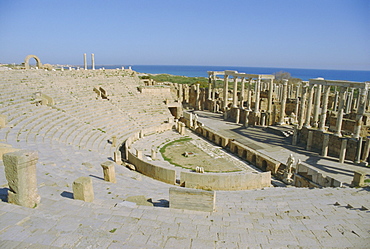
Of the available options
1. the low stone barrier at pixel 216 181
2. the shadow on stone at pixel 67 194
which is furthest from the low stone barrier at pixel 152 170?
the shadow on stone at pixel 67 194

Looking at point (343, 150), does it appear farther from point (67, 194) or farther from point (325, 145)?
point (67, 194)

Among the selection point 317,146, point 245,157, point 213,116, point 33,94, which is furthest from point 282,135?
point 33,94

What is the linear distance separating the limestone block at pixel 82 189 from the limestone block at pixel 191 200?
2226 millimetres

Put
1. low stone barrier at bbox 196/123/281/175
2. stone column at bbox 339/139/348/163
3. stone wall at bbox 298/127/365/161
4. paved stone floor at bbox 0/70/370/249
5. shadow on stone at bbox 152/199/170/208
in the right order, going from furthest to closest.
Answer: stone wall at bbox 298/127/365/161, stone column at bbox 339/139/348/163, low stone barrier at bbox 196/123/281/175, shadow on stone at bbox 152/199/170/208, paved stone floor at bbox 0/70/370/249

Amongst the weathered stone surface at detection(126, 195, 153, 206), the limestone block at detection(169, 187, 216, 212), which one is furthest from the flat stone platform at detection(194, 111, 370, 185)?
the weathered stone surface at detection(126, 195, 153, 206)

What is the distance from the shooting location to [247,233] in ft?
21.6

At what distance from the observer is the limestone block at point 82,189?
7359mm

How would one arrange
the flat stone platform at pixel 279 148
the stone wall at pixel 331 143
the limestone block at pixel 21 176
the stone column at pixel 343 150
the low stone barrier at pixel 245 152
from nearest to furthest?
the limestone block at pixel 21 176
the flat stone platform at pixel 279 148
the low stone barrier at pixel 245 152
the stone column at pixel 343 150
the stone wall at pixel 331 143

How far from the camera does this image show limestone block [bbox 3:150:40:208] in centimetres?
648

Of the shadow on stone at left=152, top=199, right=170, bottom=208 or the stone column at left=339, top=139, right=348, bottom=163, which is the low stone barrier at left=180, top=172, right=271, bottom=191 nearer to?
the shadow on stone at left=152, top=199, right=170, bottom=208

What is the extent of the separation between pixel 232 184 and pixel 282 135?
13.0 m

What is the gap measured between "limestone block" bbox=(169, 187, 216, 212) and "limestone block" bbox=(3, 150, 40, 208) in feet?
11.7

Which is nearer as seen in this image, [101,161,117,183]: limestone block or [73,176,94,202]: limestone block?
[73,176,94,202]: limestone block

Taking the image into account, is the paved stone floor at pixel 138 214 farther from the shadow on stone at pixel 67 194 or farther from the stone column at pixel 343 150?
the stone column at pixel 343 150
